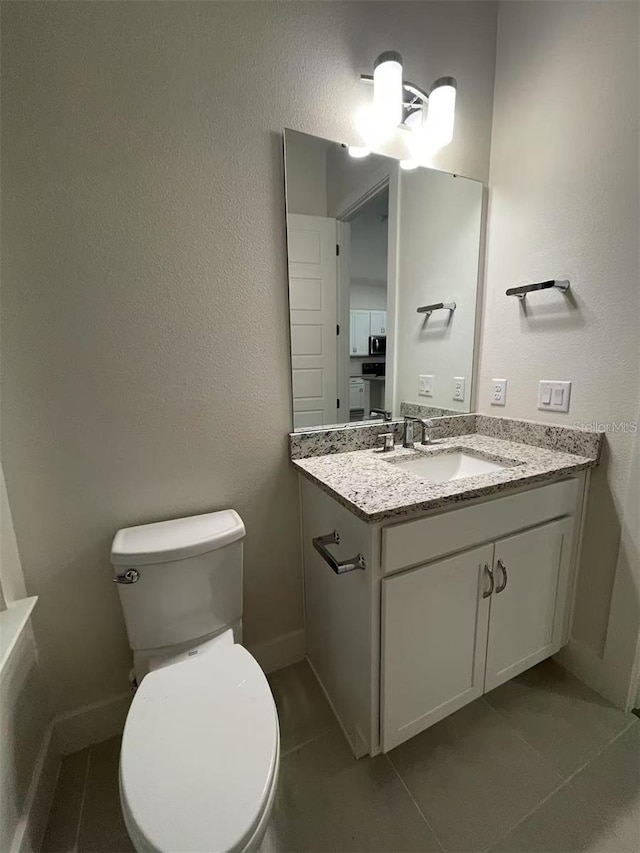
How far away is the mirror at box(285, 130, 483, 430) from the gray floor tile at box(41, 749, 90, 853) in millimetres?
1280

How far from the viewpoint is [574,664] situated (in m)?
1.39

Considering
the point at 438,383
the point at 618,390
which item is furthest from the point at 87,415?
the point at 618,390

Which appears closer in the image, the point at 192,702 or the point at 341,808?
the point at 192,702

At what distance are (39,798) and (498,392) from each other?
6.59ft

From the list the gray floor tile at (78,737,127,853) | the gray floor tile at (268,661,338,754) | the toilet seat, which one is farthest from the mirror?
the gray floor tile at (78,737,127,853)

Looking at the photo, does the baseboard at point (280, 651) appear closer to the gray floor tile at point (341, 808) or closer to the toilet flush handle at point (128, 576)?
the gray floor tile at point (341, 808)

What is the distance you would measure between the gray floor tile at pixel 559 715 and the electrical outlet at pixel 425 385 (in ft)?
3.96

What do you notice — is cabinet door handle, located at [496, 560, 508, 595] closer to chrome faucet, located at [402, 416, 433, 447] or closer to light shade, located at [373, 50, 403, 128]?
chrome faucet, located at [402, 416, 433, 447]

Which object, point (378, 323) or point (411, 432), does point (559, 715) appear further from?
point (378, 323)

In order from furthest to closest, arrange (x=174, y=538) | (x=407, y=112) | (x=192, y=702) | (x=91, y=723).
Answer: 1. (x=407, y=112)
2. (x=91, y=723)
3. (x=174, y=538)
4. (x=192, y=702)

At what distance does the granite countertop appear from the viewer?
92cm

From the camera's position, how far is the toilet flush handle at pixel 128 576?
0.99 metres

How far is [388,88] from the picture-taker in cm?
114

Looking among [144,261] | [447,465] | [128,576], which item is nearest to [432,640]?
[447,465]
